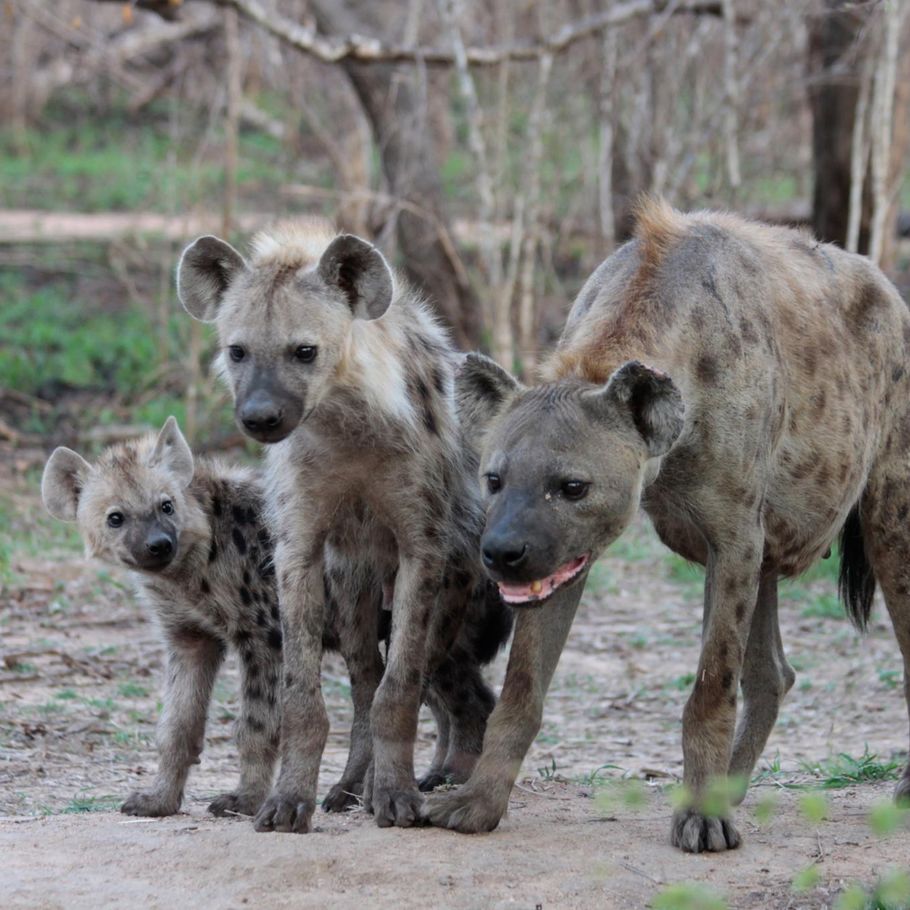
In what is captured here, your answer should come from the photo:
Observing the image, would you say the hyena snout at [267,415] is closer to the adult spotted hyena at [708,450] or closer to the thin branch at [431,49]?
the adult spotted hyena at [708,450]

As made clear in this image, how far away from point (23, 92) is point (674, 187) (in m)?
11.1

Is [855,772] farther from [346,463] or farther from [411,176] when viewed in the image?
[411,176]

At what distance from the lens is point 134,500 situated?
4.56m

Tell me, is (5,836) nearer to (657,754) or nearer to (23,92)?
(657,754)

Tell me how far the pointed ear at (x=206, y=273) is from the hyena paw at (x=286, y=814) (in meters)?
1.22

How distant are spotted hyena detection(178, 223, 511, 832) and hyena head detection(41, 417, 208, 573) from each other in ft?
1.34

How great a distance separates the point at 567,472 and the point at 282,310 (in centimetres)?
88

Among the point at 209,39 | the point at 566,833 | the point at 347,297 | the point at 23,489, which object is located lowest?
the point at 23,489

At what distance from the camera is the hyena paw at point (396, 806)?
3.77 metres

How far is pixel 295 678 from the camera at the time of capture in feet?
12.9

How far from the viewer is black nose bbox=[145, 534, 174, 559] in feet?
14.3

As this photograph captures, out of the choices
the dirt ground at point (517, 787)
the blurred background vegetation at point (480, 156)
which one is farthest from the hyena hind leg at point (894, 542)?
the blurred background vegetation at point (480, 156)

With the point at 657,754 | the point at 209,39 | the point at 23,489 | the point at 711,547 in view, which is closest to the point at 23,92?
the point at 209,39

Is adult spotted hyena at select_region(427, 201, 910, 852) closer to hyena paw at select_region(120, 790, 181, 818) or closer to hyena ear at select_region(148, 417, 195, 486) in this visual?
hyena paw at select_region(120, 790, 181, 818)
